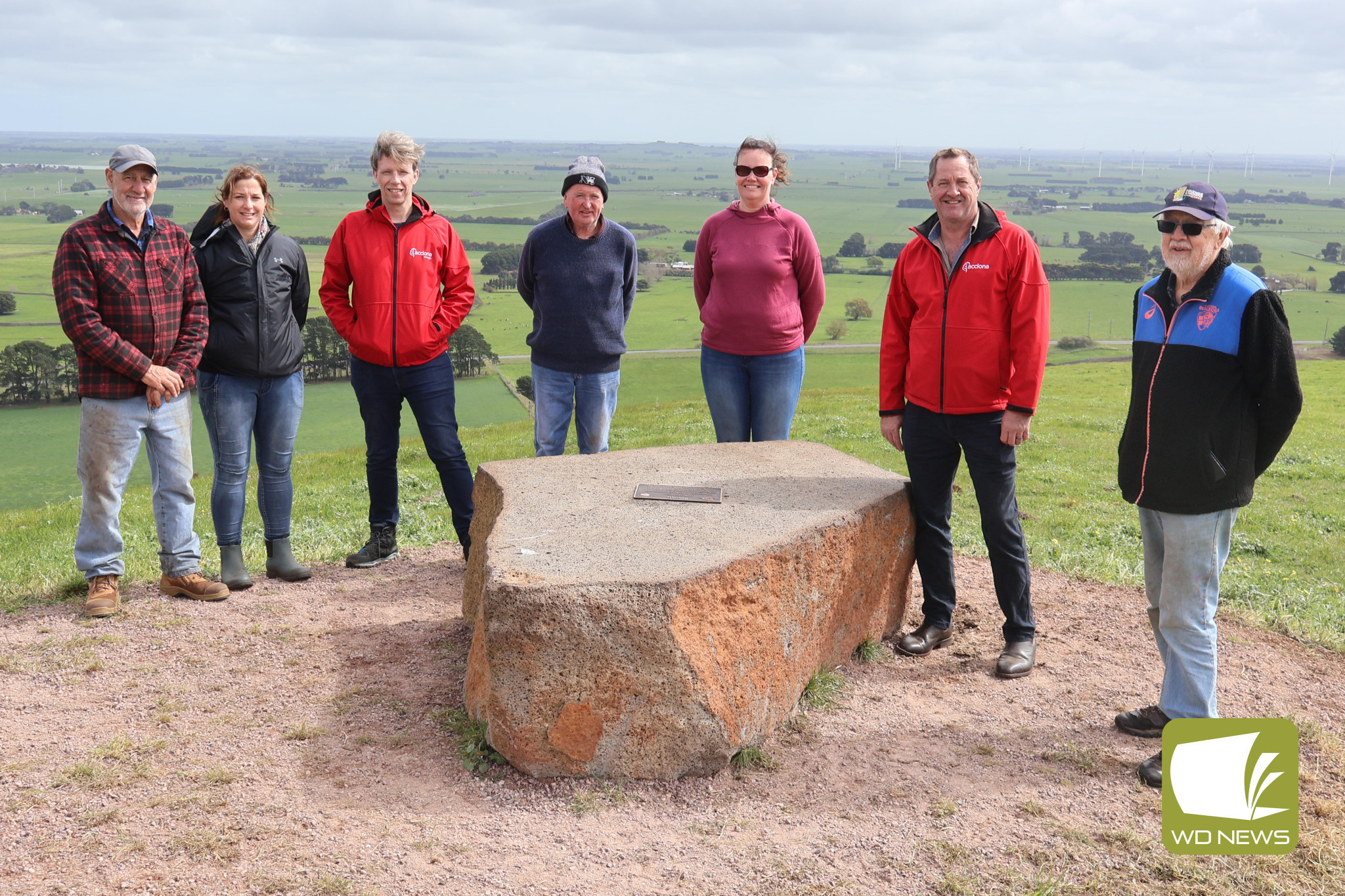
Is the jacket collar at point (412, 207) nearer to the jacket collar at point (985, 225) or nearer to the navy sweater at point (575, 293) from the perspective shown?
the navy sweater at point (575, 293)

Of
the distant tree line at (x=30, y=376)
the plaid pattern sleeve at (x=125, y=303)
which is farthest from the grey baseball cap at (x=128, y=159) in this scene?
the distant tree line at (x=30, y=376)

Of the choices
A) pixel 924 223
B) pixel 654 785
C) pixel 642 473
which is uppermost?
pixel 924 223

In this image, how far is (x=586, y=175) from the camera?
24.1 ft

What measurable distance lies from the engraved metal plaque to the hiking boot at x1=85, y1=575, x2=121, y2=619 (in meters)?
3.77

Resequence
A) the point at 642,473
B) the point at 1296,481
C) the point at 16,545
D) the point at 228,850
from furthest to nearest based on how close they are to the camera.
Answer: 1. the point at 1296,481
2. the point at 16,545
3. the point at 642,473
4. the point at 228,850

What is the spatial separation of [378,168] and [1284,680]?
283 inches

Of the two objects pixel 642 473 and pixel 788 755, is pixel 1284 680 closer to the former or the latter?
pixel 788 755

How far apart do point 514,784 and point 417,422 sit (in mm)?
3435

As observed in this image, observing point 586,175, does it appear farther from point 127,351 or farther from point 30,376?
point 30,376

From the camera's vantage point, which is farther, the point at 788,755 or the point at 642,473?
the point at 642,473

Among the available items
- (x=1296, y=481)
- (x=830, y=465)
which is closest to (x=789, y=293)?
(x=830, y=465)

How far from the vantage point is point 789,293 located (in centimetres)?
760

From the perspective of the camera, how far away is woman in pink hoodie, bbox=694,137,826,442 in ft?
24.4

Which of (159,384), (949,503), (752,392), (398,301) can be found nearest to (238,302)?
(159,384)
